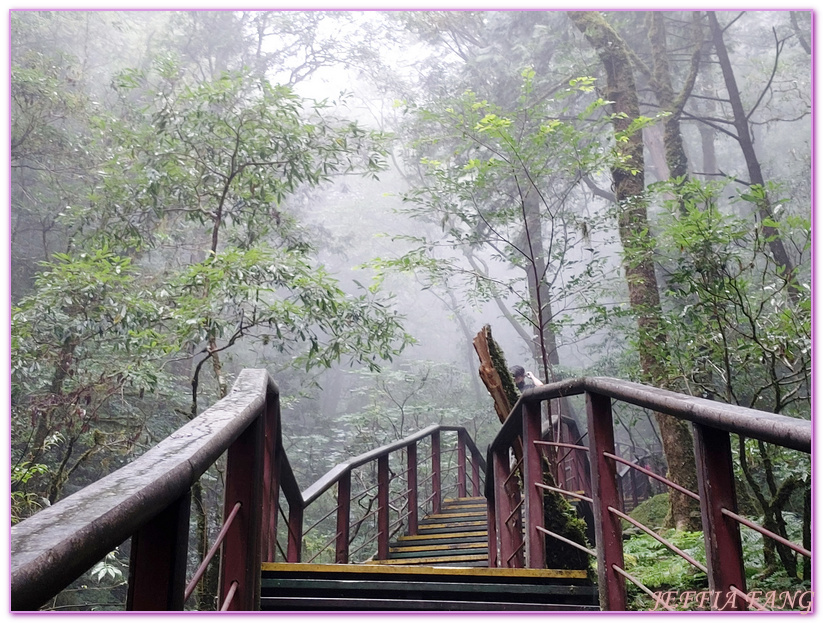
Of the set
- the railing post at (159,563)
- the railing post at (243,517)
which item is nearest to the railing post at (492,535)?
the railing post at (243,517)

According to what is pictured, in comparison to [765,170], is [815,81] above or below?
below

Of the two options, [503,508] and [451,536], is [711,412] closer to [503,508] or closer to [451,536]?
[503,508]

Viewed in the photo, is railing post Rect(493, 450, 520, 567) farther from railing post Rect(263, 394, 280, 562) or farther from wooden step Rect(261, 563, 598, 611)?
railing post Rect(263, 394, 280, 562)

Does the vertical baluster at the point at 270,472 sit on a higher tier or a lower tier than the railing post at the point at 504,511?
higher

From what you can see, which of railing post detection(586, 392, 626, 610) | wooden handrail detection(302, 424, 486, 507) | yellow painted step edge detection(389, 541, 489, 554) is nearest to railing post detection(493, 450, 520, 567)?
wooden handrail detection(302, 424, 486, 507)

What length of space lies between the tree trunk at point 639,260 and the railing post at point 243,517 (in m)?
3.24

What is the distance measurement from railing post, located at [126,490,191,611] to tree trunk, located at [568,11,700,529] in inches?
144

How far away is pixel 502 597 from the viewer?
2090 mm

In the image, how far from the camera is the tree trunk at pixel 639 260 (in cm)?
449

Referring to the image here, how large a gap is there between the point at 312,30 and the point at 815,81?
12.5 m

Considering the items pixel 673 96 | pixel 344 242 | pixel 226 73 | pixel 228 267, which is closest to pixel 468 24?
pixel 673 96

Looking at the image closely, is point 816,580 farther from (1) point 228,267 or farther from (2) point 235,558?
(1) point 228,267

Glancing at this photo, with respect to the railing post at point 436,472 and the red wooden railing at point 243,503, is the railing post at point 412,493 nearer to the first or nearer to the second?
the railing post at point 436,472

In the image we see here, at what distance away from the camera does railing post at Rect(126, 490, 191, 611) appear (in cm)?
77
